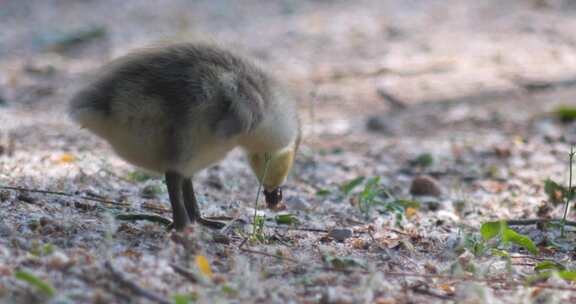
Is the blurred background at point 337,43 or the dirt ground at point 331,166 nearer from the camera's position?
the dirt ground at point 331,166

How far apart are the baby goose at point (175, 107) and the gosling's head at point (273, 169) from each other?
26.1 inches

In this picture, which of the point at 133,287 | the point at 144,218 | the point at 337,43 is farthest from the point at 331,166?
the point at 337,43

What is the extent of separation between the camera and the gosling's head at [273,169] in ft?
14.1

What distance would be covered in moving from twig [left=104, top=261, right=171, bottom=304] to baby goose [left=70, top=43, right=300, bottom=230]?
719 mm

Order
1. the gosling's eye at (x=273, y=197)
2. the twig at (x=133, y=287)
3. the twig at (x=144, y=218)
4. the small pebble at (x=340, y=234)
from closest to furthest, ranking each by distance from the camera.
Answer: the twig at (x=133, y=287)
the twig at (x=144, y=218)
the small pebble at (x=340, y=234)
the gosling's eye at (x=273, y=197)

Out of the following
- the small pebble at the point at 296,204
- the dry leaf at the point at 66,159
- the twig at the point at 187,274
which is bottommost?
the small pebble at the point at 296,204

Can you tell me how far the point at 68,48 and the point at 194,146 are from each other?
23.0ft

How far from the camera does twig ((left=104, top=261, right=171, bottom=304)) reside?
257cm

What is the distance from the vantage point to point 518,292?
3.03 m

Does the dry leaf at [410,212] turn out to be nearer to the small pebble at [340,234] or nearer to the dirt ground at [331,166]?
the dirt ground at [331,166]

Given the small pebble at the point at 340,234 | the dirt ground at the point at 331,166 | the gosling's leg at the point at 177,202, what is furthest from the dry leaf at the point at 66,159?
the small pebble at the point at 340,234

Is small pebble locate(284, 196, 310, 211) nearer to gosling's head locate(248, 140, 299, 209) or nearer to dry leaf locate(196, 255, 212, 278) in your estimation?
gosling's head locate(248, 140, 299, 209)

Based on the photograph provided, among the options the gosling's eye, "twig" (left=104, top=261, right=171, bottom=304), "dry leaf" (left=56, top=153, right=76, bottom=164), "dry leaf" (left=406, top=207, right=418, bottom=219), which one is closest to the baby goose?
"twig" (left=104, top=261, right=171, bottom=304)

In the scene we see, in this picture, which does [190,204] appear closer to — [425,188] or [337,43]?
[425,188]
